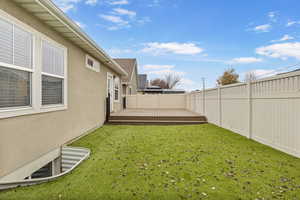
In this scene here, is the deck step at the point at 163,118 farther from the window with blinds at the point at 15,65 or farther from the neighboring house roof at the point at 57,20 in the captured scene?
the window with blinds at the point at 15,65

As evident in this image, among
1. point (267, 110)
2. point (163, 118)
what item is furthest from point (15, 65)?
point (163, 118)

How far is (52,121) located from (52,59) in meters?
1.44

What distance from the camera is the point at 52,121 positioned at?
3.77m

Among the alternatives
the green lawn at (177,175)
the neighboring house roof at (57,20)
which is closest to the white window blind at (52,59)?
the neighboring house roof at (57,20)

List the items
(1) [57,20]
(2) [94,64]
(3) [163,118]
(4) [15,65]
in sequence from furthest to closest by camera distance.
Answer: (3) [163,118], (2) [94,64], (1) [57,20], (4) [15,65]

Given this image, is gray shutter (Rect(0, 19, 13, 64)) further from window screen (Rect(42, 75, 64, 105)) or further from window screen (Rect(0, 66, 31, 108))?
window screen (Rect(42, 75, 64, 105))

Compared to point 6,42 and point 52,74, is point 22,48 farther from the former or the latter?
point 52,74

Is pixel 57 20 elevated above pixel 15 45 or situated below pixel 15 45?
above

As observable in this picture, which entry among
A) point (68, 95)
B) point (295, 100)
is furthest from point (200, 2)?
point (68, 95)

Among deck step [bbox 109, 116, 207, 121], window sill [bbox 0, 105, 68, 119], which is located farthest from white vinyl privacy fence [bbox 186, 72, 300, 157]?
window sill [bbox 0, 105, 68, 119]

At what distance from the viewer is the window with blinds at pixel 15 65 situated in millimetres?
2467

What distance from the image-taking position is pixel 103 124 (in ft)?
26.4

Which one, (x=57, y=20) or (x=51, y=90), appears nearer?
(x=57, y=20)

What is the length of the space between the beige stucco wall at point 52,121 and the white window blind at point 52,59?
0.24 meters
